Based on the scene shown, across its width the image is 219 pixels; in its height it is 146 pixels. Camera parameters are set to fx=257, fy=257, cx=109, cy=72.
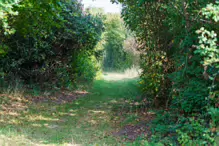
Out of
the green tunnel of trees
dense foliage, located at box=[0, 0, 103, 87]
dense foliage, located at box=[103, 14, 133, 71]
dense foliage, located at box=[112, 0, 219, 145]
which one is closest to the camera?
dense foliage, located at box=[112, 0, 219, 145]

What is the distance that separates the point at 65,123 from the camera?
29.3ft

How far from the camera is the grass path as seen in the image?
Answer: 6559 mm

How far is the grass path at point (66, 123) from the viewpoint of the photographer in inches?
258

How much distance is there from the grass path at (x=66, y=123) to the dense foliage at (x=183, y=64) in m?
1.55

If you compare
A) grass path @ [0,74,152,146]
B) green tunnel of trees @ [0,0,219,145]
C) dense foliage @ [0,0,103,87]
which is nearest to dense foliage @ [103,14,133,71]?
green tunnel of trees @ [0,0,219,145]

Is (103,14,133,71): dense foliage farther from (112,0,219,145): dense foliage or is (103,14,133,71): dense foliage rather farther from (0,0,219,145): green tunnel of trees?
(112,0,219,145): dense foliage

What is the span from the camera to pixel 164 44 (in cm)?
905

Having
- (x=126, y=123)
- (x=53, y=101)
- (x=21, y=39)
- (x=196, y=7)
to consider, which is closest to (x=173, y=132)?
(x=126, y=123)

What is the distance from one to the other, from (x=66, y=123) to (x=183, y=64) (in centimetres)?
449

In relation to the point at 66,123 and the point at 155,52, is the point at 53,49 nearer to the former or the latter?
the point at 66,123

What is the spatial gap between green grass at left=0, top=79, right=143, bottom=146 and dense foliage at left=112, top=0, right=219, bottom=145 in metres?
1.57

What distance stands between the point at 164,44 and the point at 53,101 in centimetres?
623

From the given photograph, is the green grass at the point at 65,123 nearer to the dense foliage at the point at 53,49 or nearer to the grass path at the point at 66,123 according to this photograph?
the grass path at the point at 66,123

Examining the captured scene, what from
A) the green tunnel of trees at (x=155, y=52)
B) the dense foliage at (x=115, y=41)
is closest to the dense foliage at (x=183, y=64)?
the green tunnel of trees at (x=155, y=52)
